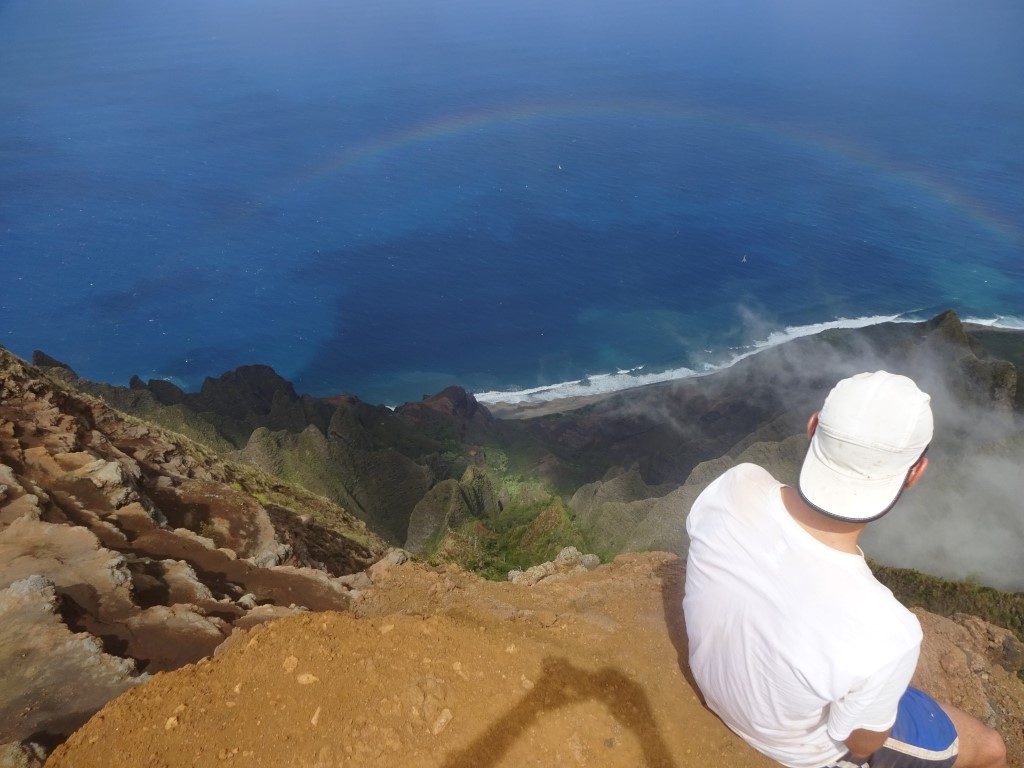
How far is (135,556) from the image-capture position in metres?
9.91

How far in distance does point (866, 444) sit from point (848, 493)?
0.36 m

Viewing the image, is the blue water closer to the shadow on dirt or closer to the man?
the shadow on dirt

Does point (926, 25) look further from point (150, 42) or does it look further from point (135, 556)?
point (135, 556)

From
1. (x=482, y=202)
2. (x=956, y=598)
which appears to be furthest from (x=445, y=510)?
(x=482, y=202)

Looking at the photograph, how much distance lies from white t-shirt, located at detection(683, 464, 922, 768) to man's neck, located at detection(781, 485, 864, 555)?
0.18ft

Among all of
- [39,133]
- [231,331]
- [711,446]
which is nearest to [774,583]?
[711,446]

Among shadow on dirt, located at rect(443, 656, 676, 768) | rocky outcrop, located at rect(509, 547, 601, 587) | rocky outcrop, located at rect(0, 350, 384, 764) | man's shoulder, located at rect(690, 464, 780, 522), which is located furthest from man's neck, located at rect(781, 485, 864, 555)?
rocky outcrop, located at rect(509, 547, 601, 587)

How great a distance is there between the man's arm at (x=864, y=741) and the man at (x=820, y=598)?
0.04 feet

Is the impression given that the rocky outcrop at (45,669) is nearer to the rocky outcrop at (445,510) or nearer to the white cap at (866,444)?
the white cap at (866,444)

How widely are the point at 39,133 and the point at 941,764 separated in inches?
5576

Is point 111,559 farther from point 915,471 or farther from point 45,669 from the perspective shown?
point 915,471

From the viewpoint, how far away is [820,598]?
4.05m

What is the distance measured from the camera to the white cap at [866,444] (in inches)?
149

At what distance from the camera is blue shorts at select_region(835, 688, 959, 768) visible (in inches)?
194
